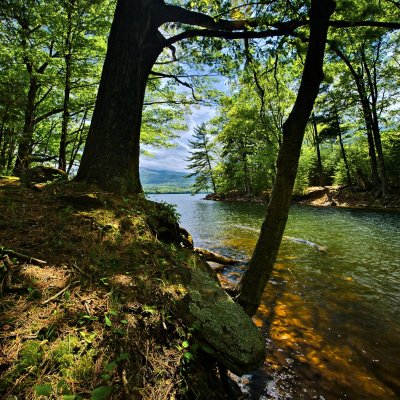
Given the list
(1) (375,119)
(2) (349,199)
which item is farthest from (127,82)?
(2) (349,199)

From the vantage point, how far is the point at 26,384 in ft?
4.41

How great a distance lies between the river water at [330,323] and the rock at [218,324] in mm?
826

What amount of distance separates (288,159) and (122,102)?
304 centimetres

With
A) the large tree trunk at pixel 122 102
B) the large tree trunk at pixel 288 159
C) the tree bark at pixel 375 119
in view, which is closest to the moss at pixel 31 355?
the large tree trunk at pixel 288 159

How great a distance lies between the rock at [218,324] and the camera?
2.16m

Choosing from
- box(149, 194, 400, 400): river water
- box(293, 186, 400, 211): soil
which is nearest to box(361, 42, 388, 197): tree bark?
box(293, 186, 400, 211): soil

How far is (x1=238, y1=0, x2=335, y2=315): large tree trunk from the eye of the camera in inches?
117

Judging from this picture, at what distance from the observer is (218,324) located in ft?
7.59

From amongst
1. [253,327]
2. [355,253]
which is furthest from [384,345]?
[355,253]

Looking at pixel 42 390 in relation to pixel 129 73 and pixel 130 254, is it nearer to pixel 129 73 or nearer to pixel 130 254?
pixel 130 254

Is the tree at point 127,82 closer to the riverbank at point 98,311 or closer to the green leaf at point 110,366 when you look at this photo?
the riverbank at point 98,311

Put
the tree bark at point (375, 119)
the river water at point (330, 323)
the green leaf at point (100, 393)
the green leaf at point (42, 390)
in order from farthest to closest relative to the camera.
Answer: the tree bark at point (375, 119)
the river water at point (330, 323)
the green leaf at point (100, 393)
the green leaf at point (42, 390)

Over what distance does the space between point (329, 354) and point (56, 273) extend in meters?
3.56

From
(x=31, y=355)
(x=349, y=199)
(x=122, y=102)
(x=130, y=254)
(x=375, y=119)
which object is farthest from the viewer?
(x=349, y=199)
